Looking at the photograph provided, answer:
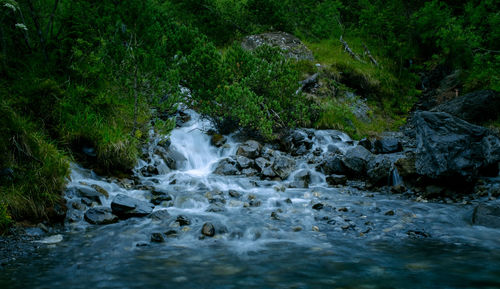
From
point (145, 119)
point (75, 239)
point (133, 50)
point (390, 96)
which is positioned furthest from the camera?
point (390, 96)

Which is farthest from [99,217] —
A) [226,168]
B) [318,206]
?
[226,168]

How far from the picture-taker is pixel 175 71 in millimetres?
7773

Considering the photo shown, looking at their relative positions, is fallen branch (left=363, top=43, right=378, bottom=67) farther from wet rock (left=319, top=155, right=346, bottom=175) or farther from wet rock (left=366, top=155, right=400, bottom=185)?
wet rock (left=366, top=155, right=400, bottom=185)

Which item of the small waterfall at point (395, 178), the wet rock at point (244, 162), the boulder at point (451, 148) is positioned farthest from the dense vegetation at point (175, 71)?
the boulder at point (451, 148)

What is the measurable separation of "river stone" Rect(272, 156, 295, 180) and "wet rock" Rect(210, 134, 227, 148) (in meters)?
2.32

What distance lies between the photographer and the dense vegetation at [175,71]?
239 inches

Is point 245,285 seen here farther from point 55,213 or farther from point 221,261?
point 55,213

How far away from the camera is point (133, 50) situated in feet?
23.6

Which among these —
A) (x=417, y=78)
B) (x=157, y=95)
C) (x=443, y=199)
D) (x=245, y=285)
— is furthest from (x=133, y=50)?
(x=417, y=78)

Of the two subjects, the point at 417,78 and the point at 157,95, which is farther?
the point at 417,78

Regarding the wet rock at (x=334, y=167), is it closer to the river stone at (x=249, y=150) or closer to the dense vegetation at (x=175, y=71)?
the river stone at (x=249, y=150)

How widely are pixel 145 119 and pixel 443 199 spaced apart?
23.5 ft

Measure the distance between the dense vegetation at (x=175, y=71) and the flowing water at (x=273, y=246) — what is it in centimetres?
93

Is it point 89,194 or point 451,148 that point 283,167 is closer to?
point 451,148
